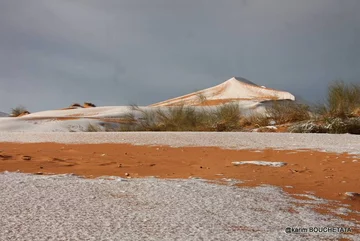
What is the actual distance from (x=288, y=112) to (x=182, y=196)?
13765 mm

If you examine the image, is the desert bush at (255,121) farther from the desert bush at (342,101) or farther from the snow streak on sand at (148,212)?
the snow streak on sand at (148,212)

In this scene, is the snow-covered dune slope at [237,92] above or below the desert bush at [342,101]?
above

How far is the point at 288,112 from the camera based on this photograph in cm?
1662

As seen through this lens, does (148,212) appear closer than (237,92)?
Yes

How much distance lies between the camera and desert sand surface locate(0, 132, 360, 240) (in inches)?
101

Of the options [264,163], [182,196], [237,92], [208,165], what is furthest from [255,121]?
[237,92]

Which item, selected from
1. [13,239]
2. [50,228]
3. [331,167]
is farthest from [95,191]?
[331,167]

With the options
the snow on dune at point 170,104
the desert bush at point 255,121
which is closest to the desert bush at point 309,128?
the desert bush at point 255,121

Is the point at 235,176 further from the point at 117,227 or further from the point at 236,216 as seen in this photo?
the point at 117,227

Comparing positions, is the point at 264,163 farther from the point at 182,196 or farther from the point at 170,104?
the point at 170,104

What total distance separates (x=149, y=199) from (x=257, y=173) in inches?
87.0

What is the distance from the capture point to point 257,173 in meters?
5.28

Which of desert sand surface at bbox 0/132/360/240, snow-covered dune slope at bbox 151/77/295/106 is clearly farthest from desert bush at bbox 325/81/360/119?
snow-covered dune slope at bbox 151/77/295/106

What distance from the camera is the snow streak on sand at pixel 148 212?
8.12ft
